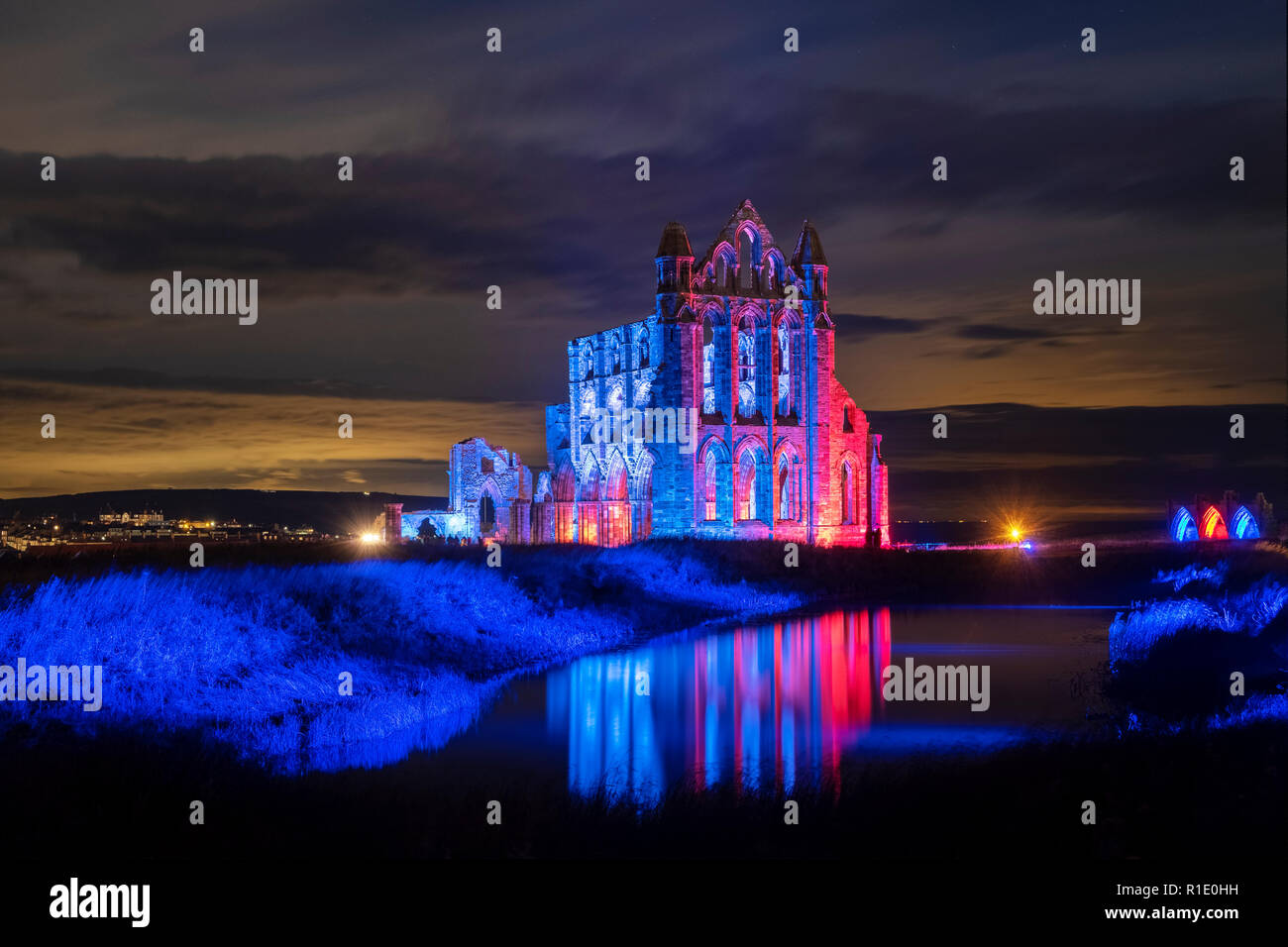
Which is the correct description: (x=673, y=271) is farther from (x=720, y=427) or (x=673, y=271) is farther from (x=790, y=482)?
(x=790, y=482)

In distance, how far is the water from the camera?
1683cm

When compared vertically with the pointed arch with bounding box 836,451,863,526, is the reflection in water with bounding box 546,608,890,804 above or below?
below

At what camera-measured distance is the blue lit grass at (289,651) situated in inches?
642

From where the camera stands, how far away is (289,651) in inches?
795

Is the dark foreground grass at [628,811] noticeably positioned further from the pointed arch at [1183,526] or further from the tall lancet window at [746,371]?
the pointed arch at [1183,526]

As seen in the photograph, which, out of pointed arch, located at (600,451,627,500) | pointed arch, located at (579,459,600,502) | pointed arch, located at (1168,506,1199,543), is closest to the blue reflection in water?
pointed arch, located at (600,451,627,500)

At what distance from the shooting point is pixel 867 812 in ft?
42.6

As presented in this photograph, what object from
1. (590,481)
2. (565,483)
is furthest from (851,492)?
(565,483)

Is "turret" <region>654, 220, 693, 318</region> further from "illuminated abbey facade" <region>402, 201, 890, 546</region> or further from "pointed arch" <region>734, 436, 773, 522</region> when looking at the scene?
"pointed arch" <region>734, 436, 773, 522</region>

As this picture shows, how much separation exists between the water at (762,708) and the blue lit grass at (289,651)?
1.14 metres

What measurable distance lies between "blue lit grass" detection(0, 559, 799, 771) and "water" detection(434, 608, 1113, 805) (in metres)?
1.14
